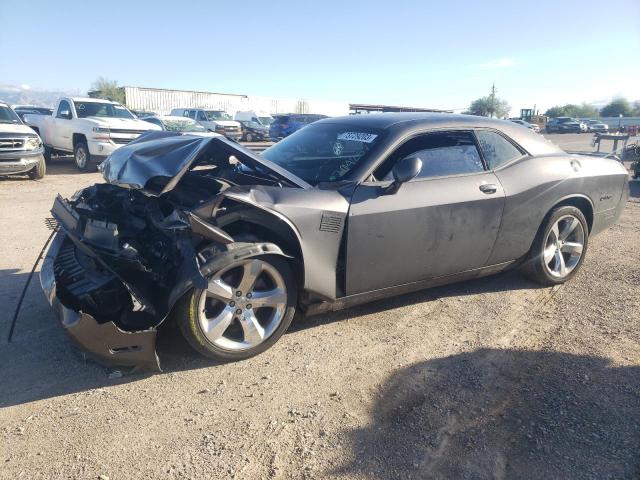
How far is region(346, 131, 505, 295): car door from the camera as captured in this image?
11.2 ft

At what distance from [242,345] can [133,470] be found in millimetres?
1078

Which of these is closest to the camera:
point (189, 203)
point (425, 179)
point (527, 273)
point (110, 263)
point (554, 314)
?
point (110, 263)

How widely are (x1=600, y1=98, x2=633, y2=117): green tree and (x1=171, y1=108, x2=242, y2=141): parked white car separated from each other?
7621 cm

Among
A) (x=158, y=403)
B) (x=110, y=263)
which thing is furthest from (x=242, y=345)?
(x=110, y=263)

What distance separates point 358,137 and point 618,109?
306ft

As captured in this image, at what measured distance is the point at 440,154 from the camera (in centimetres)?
392

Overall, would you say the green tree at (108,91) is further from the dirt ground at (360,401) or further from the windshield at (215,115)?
the dirt ground at (360,401)

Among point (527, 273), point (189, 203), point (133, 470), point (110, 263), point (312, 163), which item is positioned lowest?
point (133, 470)

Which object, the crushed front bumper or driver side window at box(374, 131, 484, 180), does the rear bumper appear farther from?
driver side window at box(374, 131, 484, 180)

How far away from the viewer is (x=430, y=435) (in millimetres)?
2508

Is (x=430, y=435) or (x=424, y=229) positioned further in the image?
(x=424, y=229)

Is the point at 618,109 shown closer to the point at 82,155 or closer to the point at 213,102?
the point at 213,102

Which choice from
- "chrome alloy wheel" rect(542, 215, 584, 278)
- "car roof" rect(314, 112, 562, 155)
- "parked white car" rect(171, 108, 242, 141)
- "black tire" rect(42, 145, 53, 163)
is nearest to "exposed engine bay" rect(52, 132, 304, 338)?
"car roof" rect(314, 112, 562, 155)

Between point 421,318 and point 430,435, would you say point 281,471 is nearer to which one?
point 430,435
